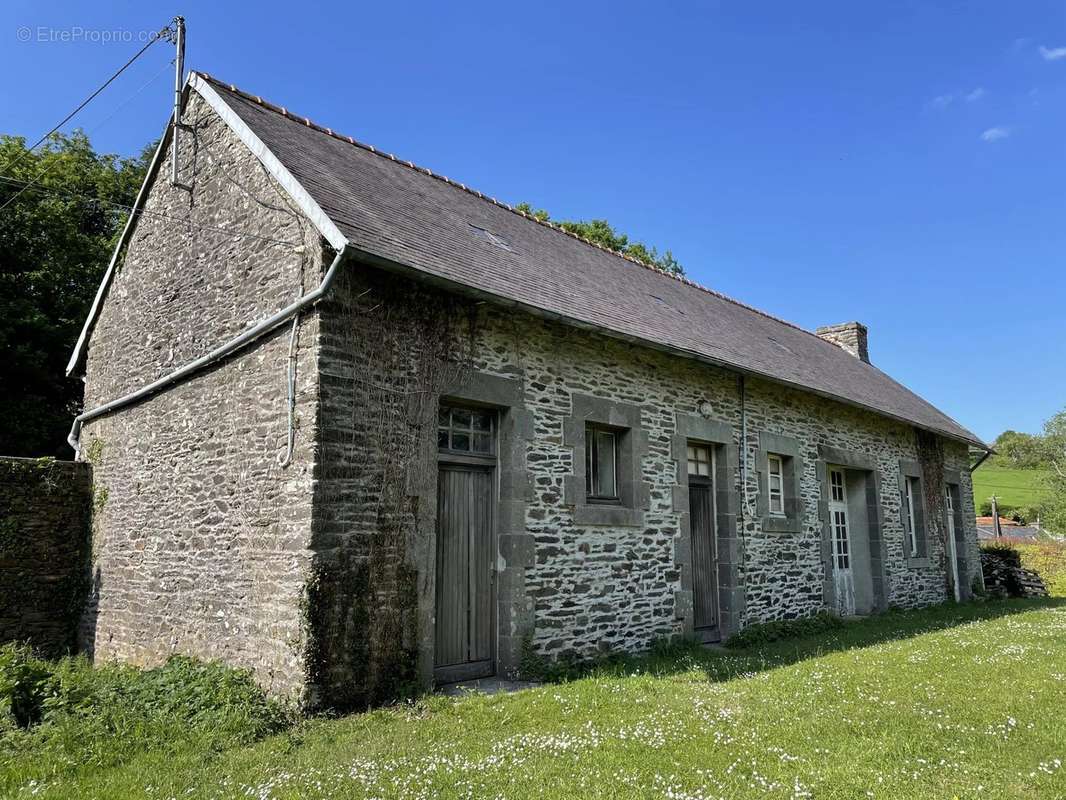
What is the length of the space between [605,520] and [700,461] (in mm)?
2470

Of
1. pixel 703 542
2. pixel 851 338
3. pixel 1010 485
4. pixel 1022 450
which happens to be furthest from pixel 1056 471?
pixel 703 542

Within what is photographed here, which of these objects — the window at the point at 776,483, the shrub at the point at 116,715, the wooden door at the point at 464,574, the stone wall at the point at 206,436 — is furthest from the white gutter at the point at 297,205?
the window at the point at 776,483

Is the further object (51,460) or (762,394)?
(762,394)

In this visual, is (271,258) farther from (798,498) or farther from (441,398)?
(798,498)

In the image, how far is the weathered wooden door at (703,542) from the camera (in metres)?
9.82

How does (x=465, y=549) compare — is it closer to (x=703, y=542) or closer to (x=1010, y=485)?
(x=703, y=542)

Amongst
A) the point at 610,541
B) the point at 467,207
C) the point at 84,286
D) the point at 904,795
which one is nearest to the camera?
the point at 904,795

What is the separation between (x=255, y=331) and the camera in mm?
6758

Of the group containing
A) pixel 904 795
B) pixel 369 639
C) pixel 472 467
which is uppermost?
pixel 472 467

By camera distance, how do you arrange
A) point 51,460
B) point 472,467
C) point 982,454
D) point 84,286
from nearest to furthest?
1. point 472,467
2. point 51,460
3. point 84,286
4. point 982,454

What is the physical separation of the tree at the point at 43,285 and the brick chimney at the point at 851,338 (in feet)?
58.4

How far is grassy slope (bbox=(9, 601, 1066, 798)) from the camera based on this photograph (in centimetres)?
407

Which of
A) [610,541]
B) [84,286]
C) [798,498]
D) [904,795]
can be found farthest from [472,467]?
[84,286]

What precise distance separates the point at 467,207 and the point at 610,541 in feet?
16.9
